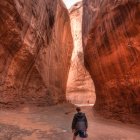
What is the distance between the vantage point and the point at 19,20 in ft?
45.8

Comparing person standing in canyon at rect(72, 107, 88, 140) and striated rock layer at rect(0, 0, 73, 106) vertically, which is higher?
striated rock layer at rect(0, 0, 73, 106)

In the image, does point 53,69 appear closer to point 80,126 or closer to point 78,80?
point 80,126

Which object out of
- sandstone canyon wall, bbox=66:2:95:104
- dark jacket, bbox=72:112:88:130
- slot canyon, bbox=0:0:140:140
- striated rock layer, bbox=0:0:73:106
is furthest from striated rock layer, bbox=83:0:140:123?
sandstone canyon wall, bbox=66:2:95:104

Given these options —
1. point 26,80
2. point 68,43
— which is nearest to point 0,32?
point 26,80

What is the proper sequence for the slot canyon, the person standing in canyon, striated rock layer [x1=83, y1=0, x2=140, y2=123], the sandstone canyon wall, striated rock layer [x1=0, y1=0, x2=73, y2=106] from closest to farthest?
1. the person standing in canyon
2. the slot canyon
3. striated rock layer [x1=0, y1=0, x2=73, y2=106]
4. striated rock layer [x1=83, y1=0, x2=140, y2=123]
5. the sandstone canyon wall

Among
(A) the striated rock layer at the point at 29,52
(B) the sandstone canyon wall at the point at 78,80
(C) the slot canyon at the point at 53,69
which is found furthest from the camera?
(B) the sandstone canyon wall at the point at 78,80

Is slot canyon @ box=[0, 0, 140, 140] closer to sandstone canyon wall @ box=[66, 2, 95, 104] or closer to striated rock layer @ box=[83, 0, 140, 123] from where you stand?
striated rock layer @ box=[83, 0, 140, 123]

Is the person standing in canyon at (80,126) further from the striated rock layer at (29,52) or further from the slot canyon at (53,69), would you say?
the striated rock layer at (29,52)

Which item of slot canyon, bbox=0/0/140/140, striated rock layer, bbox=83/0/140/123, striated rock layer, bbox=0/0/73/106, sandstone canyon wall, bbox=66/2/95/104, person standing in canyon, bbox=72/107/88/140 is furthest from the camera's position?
sandstone canyon wall, bbox=66/2/95/104

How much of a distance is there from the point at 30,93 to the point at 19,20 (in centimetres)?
549

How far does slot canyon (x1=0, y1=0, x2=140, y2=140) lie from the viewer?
11711 mm

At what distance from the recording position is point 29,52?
1575cm

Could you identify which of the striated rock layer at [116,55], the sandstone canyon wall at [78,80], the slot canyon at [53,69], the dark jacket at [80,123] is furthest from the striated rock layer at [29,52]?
the sandstone canyon wall at [78,80]

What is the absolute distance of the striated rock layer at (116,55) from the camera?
1388cm
